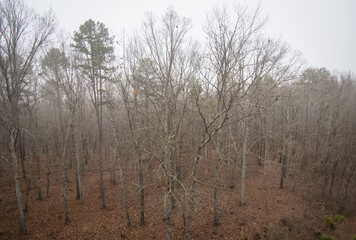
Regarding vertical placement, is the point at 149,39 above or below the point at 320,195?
above

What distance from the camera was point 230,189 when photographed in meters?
12.9

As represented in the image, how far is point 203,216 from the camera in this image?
9305mm

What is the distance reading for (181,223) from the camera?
8.96 meters

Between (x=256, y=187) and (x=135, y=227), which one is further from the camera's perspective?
(x=256, y=187)

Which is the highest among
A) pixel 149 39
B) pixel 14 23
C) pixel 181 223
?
pixel 14 23

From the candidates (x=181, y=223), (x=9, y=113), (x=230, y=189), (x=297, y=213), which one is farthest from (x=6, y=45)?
(x=297, y=213)

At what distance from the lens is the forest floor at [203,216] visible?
311 inches

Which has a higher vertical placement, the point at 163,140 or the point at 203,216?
the point at 163,140

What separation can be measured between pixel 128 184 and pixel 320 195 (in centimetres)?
1401

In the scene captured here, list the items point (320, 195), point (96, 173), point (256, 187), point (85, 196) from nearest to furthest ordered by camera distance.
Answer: point (320, 195) → point (85, 196) → point (256, 187) → point (96, 173)

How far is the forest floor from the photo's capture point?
7.89 meters

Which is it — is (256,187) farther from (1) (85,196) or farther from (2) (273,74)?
(1) (85,196)

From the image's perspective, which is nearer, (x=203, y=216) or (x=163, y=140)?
(x=163, y=140)

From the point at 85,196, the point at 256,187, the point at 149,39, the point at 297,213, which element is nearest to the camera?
the point at 149,39
